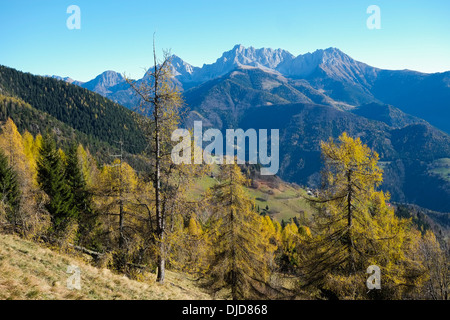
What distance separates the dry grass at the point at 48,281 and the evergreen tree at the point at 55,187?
46.9 feet

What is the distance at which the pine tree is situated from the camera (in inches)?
860

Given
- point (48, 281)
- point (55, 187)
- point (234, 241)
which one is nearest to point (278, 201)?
point (234, 241)

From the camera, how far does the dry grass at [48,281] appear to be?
798cm

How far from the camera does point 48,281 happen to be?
9.82 metres

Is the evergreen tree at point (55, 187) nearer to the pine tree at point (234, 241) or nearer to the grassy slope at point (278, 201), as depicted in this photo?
the pine tree at point (234, 241)

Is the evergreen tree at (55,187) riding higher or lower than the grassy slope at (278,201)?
higher

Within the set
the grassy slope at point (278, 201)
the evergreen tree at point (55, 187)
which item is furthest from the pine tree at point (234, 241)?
the grassy slope at point (278, 201)

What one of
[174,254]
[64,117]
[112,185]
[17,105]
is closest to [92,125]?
[64,117]

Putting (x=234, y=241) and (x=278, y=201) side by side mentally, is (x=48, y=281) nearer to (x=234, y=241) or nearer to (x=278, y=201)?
(x=234, y=241)

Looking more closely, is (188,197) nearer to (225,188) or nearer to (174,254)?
(174,254)

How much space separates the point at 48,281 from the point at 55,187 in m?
22.4

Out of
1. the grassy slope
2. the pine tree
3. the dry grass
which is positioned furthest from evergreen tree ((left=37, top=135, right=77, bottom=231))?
the grassy slope
